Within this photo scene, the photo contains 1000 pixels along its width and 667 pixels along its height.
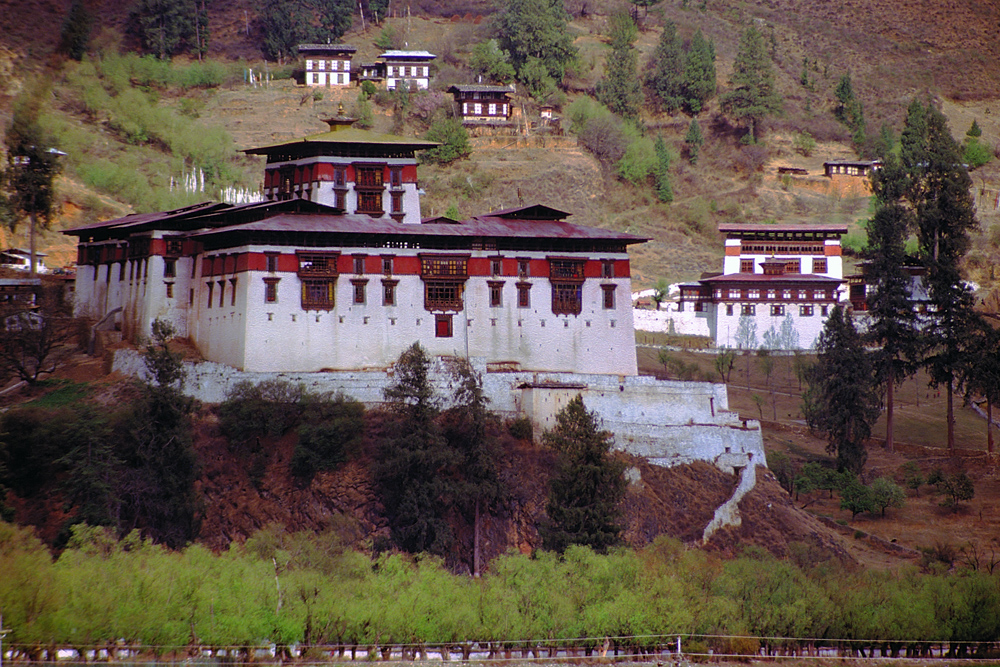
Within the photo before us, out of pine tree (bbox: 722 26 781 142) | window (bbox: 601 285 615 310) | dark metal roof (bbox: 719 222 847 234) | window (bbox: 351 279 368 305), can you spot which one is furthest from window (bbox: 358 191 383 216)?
pine tree (bbox: 722 26 781 142)

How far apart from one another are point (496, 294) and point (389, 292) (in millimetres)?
5973

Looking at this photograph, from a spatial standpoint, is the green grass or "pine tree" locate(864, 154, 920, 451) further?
"pine tree" locate(864, 154, 920, 451)

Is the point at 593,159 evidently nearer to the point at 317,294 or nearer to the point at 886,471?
the point at 886,471

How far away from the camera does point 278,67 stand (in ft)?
541

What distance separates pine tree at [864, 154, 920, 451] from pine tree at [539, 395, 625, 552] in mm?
Result: 28120

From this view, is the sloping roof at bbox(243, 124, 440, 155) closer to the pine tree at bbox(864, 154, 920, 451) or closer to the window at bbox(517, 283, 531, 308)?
the window at bbox(517, 283, 531, 308)

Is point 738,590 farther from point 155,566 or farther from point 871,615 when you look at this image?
point 155,566

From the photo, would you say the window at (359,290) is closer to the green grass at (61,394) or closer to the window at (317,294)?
the window at (317,294)

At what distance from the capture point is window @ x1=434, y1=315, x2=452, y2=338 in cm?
7475

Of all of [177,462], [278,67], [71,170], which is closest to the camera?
[177,462]

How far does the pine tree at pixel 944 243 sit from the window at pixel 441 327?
31.4m

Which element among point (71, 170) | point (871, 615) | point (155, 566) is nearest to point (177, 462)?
point (155, 566)

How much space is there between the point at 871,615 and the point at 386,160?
4055 cm

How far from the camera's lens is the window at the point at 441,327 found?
74.8 metres
